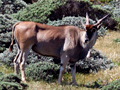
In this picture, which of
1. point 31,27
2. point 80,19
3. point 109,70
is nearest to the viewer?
point 31,27

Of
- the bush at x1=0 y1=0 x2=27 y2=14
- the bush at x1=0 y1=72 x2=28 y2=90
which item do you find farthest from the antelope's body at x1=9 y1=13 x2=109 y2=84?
the bush at x1=0 y1=0 x2=27 y2=14

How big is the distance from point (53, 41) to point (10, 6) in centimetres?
676

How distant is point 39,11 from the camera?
1255 cm

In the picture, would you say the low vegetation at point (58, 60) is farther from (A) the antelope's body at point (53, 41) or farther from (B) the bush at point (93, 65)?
(A) the antelope's body at point (53, 41)

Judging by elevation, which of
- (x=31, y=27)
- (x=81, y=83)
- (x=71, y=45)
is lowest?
(x=81, y=83)

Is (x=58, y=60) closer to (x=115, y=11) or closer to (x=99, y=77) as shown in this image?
(x=99, y=77)

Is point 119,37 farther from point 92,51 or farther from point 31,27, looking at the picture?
point 31,27

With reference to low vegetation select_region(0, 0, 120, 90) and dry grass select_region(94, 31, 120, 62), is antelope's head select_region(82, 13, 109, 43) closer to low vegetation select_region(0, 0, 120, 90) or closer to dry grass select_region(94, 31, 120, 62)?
low vegetation select_region(0, 0, 120, 90)

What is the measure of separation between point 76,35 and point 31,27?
1486 mm

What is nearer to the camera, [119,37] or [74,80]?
[74,80]

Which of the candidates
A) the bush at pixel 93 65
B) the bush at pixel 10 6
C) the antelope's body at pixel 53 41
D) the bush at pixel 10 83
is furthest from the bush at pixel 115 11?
the bush at pixel 10 83

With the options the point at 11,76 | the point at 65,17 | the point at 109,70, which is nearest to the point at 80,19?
the point at 65,17

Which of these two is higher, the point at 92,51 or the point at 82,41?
the point at 82,41

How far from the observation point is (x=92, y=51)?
10164 millimetres
